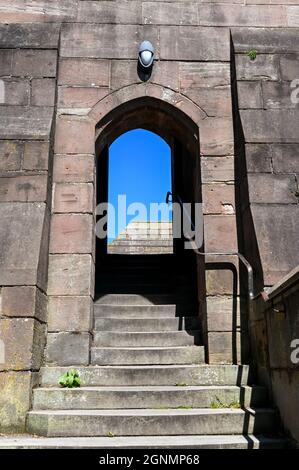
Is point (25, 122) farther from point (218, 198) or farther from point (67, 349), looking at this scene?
point (67, 349)

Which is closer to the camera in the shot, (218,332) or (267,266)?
(267,266)

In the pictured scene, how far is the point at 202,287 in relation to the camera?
17.9 feet

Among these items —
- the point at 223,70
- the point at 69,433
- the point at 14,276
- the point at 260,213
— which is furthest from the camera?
the point at 223,70

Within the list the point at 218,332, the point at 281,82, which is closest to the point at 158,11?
the point at 281,82

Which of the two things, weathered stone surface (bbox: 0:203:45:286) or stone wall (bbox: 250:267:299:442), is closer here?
stone wall (bbox: 250:267:299:442)

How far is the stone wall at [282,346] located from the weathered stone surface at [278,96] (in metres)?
2.52

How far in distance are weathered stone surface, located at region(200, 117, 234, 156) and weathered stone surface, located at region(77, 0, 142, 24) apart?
1.81 metres

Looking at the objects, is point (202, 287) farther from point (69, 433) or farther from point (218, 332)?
point (69, 433)

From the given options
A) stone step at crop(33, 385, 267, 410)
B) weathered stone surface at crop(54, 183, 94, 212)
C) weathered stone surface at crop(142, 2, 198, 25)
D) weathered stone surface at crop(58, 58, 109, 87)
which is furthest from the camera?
weathered stone surface at crop(142, 2, 198, 25)

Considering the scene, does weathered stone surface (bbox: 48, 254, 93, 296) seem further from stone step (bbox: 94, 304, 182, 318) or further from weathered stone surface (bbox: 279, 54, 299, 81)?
weathered stone surface (bbox: 279, 54, 299, 81)

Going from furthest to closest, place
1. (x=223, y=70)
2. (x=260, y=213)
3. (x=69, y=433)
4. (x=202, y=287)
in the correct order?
(x=223, y=70), (x=202, y=287), (x=260, y=213), (x=69, y=433)

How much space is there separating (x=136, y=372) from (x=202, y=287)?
1.38 metres

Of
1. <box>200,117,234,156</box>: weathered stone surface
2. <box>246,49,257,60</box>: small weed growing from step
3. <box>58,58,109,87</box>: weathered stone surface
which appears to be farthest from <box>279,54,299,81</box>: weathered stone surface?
<box>58,58,109,87</box>: weathered stone surface

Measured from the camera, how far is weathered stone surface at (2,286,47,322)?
14.5 ft
